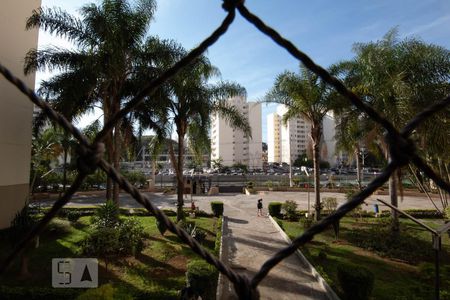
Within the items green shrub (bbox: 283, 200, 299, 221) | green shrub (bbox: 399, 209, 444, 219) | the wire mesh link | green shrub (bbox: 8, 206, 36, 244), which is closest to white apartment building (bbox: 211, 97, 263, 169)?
green shrub (bbox: 399, 209, 444, 219)

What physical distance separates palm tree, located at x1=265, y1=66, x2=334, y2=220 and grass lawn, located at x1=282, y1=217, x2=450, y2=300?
3.04 metres

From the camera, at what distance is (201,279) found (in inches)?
272

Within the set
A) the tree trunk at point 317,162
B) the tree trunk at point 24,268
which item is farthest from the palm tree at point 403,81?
the tree trunk at point 24,268

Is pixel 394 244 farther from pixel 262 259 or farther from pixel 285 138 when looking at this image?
pixel 285 138

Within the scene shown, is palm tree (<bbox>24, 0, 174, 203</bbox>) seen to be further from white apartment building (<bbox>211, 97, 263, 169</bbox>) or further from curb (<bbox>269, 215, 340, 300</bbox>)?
white apartment building (<bbox>211, 97, 263, 169</bbox>)

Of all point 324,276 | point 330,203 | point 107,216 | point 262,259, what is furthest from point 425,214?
point 107,216

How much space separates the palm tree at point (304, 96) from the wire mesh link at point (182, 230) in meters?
13.9

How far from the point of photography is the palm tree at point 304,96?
14.4 metres

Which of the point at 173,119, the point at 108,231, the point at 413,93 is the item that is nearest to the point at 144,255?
the point at 108,231

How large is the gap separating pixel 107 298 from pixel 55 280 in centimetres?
306

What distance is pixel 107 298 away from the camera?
4582 mm

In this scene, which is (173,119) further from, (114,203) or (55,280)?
(55,280)

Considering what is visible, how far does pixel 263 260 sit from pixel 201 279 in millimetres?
3708

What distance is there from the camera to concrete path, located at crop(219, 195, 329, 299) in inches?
305
